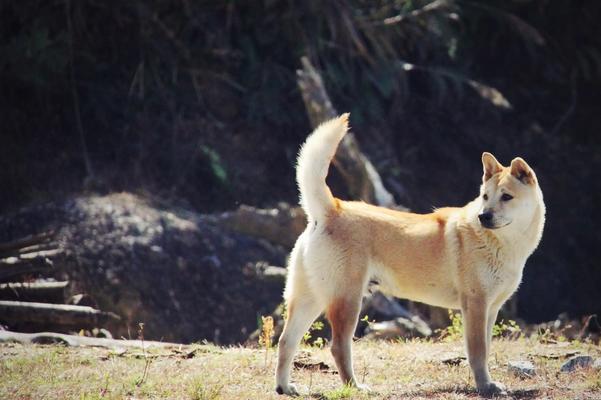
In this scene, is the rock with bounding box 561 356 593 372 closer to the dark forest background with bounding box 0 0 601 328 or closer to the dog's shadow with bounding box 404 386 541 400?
the dog's shadow with bounding box 404 386 541 400

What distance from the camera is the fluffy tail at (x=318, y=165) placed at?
5.61 m

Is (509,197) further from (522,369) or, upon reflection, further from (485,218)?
(522,369)

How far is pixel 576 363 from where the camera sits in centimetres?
606

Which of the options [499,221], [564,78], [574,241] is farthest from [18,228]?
[564,78]

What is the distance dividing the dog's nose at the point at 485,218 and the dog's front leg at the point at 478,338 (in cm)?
48

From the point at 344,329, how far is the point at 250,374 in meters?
0.82

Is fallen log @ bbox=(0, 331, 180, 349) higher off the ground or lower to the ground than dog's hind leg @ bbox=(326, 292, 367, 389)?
lower

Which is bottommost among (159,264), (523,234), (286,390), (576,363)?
(159,264)

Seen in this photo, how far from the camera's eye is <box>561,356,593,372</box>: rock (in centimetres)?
602

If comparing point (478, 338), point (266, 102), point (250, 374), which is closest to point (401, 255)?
point (478, 338)

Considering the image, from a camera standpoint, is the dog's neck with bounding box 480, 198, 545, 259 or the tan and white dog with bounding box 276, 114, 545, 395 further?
the dog's neck with bounding box 480, 198, 545, 259

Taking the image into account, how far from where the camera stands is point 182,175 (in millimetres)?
11695

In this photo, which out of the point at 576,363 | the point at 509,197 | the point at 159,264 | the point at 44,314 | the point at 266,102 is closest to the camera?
the point at 509,197

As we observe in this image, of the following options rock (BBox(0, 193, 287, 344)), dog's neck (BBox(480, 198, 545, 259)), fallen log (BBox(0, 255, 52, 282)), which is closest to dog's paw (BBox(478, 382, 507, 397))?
dog's neck (BBox(480, 198, 545, 259))
